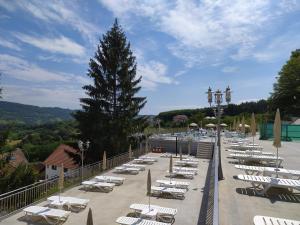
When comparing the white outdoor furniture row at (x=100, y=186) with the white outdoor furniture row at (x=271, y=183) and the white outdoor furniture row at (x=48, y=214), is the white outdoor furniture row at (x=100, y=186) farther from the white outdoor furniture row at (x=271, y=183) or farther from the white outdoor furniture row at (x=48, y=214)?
the white outdoor furniture row at (x=271, y=183)

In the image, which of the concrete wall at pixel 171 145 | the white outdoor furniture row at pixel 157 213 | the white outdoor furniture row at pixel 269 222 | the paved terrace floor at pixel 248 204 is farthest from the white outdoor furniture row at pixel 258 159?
the white outdoor furniture row at pixel 269 222

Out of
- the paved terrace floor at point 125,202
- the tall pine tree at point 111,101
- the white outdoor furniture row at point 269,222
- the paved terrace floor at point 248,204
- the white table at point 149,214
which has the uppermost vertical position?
the tall pine tree at point 111,101

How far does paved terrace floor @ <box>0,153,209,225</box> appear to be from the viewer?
10867 mm

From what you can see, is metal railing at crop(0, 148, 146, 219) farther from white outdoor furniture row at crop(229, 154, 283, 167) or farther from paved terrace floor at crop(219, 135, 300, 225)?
white outdoor furniture row at crop(229, 154, 283, 167)

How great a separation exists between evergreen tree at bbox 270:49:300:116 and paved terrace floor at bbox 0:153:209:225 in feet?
143

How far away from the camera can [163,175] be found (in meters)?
19.1

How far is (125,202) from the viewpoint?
13.0m

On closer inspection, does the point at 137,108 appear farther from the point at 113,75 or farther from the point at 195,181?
the point at 195,181

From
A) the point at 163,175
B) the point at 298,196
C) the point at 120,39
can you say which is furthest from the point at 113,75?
the point at 298,196

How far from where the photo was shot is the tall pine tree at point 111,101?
29859mm

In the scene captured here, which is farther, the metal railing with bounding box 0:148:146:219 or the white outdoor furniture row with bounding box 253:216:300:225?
the metal railing with bounding box 0:148:146:219

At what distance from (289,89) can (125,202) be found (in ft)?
166

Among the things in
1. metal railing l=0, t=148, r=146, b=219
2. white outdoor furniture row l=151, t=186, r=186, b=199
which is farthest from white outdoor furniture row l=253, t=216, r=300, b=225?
metal railing l=0, t=148, r=146, b=219

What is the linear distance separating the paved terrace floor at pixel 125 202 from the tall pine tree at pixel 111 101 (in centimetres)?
1212
